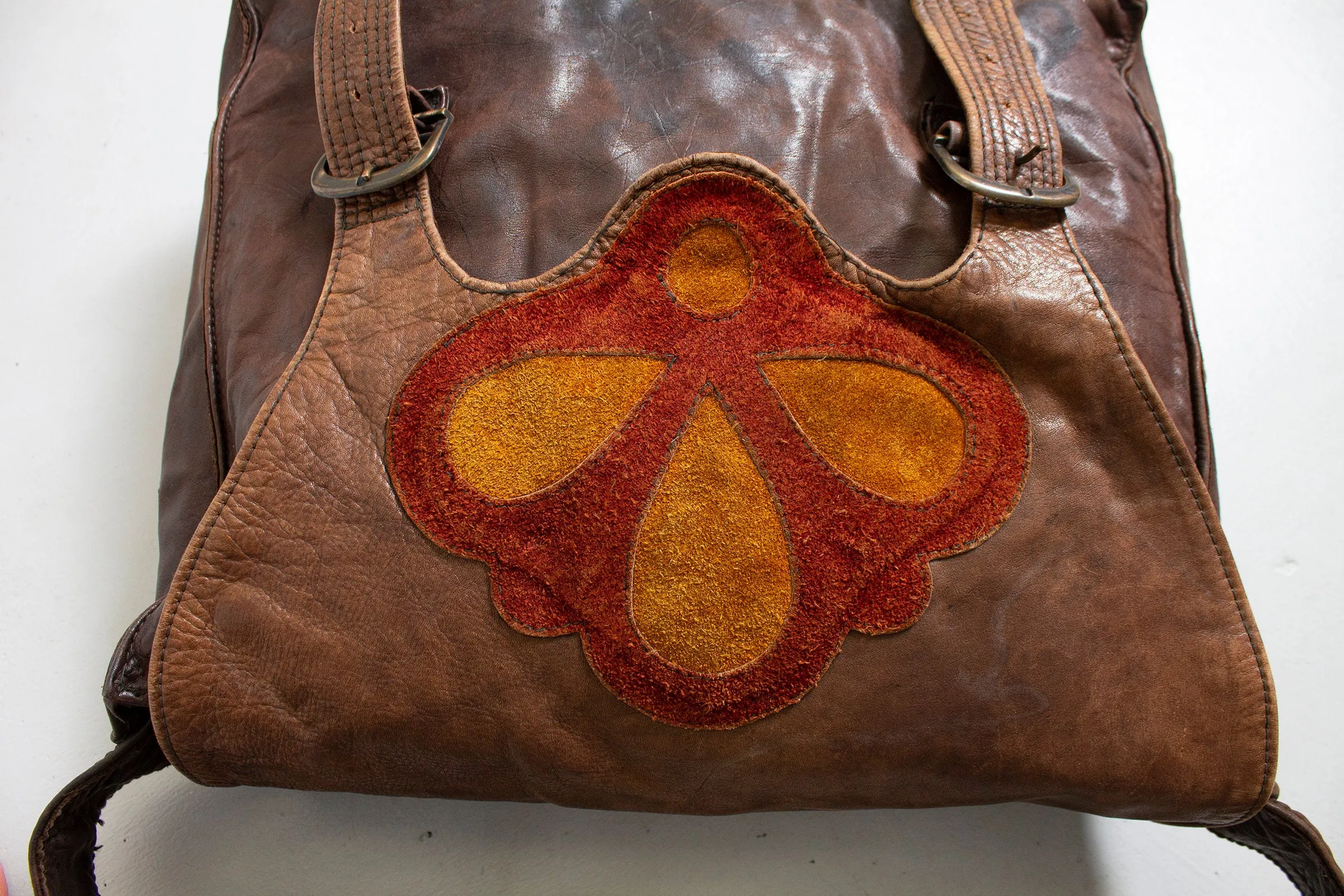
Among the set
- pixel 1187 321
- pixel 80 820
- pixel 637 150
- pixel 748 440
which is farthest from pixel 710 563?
pixel 80 820

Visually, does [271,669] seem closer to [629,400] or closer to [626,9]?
[629,400]

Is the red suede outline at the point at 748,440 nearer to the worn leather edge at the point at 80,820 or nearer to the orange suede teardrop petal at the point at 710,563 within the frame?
the orange suede teardrop petal at the point at 710,563

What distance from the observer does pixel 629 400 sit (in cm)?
65

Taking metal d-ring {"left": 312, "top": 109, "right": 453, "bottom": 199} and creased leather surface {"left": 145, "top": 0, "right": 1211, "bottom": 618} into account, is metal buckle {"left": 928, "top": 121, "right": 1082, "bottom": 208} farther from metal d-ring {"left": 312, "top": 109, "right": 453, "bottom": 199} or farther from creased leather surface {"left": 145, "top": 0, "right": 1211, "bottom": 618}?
metal d-ring {"left": 312, "top": 109, "right": 453, "bottom": 199}

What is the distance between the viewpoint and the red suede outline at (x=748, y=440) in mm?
640

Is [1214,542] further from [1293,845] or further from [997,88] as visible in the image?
[997,88]

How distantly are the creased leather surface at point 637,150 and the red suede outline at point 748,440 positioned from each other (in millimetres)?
54

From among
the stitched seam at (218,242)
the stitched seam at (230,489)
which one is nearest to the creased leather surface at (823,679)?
the stitched seam at (230,489)

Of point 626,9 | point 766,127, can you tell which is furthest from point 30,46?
point 766,127

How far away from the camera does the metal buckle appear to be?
0.68m

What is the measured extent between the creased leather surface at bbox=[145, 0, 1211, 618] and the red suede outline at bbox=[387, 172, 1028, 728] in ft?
0.18

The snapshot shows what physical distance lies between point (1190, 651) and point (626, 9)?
2.28ft

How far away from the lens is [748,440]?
2.15ft

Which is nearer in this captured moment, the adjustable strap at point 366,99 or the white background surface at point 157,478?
the adjustable strap at point 366,99
